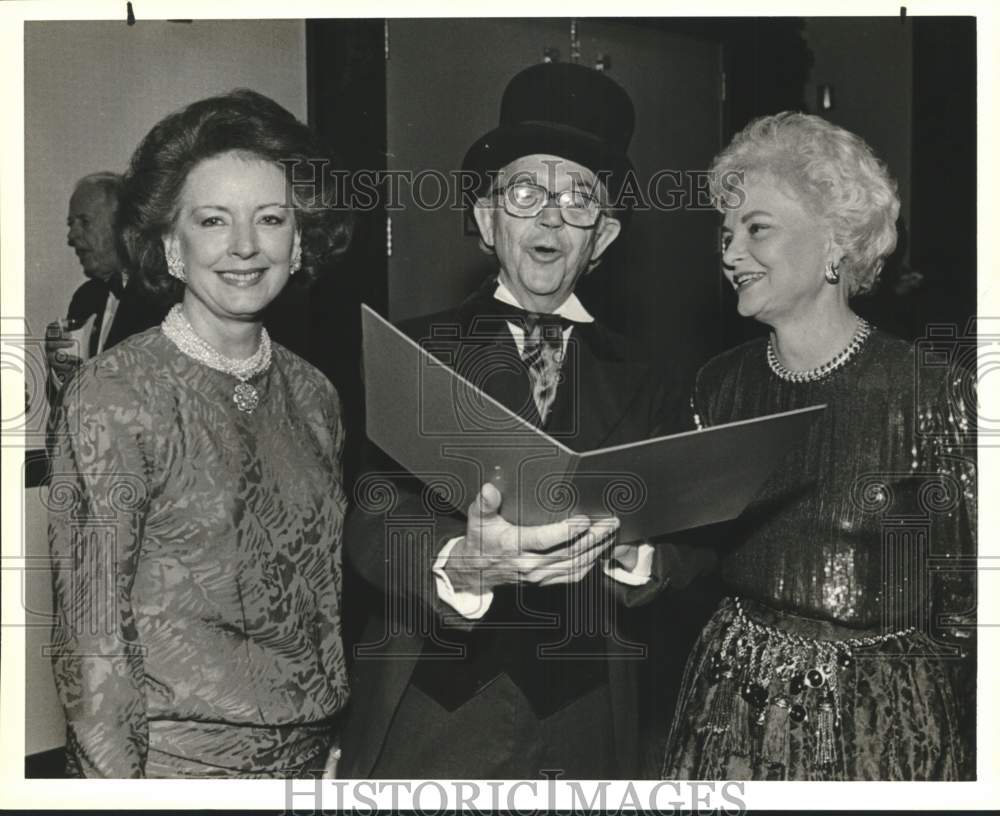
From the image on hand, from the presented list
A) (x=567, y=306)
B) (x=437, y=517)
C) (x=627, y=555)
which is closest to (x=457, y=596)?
(x=437, y=517)

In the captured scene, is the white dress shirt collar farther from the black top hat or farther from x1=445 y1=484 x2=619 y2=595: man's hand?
x1=445 y1=484 x2=619 y2=595: man's hand

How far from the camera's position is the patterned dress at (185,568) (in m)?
2.05

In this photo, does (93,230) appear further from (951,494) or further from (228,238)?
(951,494)

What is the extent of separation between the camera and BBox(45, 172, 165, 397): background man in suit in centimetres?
213

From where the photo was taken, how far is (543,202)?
7.15 ft

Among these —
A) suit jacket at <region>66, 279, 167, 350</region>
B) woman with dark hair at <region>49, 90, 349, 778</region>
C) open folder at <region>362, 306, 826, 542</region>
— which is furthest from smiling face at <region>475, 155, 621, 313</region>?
suit jacket at <region>66, 279, 167, 350</region>

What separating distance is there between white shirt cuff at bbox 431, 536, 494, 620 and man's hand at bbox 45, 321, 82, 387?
0.83 metres

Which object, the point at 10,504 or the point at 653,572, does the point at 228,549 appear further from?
the point at 653,572

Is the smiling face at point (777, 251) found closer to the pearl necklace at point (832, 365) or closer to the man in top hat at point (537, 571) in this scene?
the pearl necklace at point (832, 365)

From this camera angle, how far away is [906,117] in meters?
2.29

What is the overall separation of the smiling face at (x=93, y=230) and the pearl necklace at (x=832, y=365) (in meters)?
1.37

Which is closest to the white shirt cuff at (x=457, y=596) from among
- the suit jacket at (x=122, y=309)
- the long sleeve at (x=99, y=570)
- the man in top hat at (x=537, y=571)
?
the man in top hat at (x=537, y=571)

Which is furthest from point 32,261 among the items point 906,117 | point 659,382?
point 906,117

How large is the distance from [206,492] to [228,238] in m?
0.50
